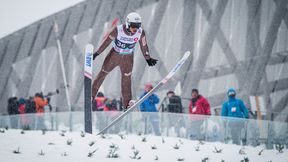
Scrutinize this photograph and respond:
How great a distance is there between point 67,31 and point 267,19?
9.64 metres

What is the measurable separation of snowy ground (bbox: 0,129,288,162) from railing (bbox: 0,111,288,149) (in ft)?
2.75

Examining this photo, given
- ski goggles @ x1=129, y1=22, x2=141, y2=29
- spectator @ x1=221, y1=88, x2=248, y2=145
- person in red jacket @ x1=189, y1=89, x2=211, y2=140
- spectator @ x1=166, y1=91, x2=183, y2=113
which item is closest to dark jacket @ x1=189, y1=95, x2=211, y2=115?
person in red jacket @ x1=189, y1=89, x2=211, y2=140

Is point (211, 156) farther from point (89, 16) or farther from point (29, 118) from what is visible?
point (89, 16)

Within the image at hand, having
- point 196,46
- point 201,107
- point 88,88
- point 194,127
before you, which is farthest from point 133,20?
point 196,46

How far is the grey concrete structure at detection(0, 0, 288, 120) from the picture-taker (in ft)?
78.6

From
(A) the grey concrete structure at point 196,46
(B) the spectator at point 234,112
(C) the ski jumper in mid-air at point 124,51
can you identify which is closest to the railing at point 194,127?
(B) the spectator at point 234,112

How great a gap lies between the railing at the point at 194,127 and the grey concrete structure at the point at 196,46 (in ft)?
27.7

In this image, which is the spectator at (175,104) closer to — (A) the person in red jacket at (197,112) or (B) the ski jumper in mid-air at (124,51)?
(A) the person in red jacket at (197,112)

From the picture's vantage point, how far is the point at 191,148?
1100 centimetres

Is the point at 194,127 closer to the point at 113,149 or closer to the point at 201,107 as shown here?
the point at 201,107

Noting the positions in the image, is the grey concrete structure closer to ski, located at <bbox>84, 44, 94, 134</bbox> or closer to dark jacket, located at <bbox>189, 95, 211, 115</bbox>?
dark jacket, located at <bbox>189, 95, 211, 115</bbox>

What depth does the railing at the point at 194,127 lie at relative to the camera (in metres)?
12.9

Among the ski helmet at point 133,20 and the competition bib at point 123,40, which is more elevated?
the ski helmet at point 133,20

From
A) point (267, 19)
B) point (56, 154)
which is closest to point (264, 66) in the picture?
point (267, 19)
